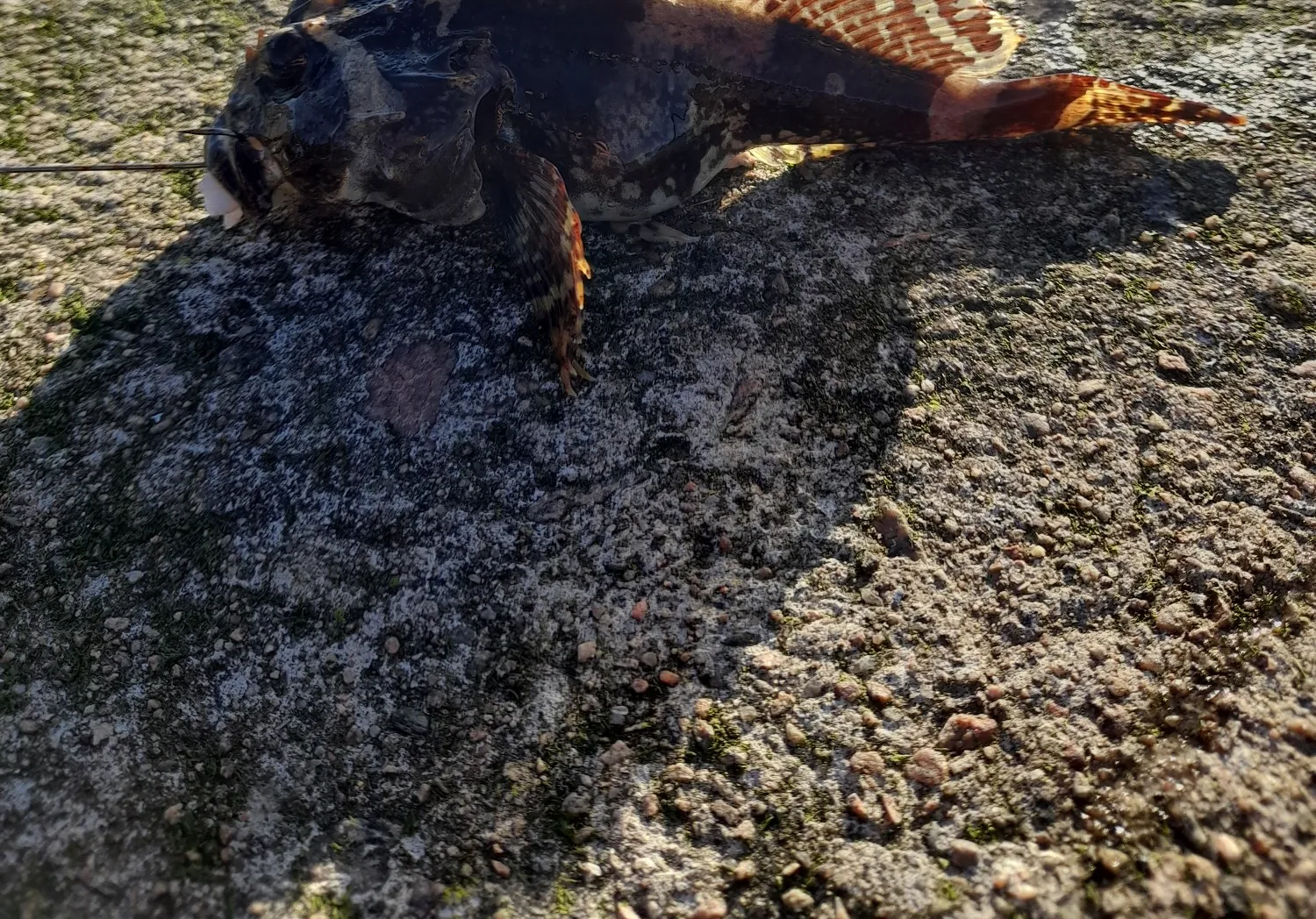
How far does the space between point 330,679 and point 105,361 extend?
1.62 m

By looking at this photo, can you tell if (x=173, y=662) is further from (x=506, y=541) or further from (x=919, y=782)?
(x=919, y=782)

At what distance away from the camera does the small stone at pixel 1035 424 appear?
9.53ft

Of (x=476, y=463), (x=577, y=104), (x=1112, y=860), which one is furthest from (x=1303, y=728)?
(x=577, y=104)

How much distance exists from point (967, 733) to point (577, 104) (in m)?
2.60

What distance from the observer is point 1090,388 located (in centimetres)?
300

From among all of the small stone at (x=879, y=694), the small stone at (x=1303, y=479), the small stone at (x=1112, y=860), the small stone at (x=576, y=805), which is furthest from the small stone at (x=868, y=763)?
the small stone at (x=1303, y=479)

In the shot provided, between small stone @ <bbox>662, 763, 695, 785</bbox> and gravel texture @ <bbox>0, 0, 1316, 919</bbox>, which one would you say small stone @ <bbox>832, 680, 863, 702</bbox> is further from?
small stone @ <bbox>662, 763, 695, 785</bbox>

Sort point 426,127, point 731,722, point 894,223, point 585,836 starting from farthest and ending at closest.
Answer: point 894,223 < point 426,127 < point 731,722 < point 585,836

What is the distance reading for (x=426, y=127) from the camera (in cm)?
319

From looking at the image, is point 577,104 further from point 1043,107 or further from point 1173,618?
point 1173,618

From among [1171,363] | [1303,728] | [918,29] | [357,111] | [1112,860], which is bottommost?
[1112,860]

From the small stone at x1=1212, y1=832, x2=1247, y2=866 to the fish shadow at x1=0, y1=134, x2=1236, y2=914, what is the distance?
42.0 inches

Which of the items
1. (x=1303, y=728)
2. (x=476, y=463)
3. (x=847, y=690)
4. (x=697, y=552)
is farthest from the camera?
(x=476, y=463)

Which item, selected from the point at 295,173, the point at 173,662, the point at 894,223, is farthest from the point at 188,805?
the point at 894,223
